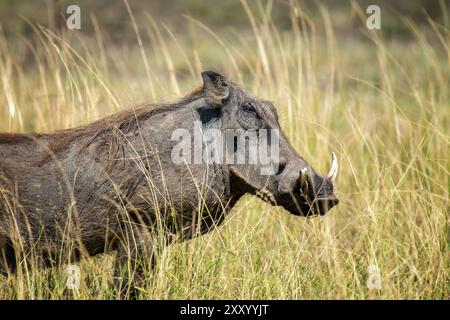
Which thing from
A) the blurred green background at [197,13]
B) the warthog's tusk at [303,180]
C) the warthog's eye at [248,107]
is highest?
the blurred green background at [197,13]

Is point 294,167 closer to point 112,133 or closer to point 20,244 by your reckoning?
point 112,133

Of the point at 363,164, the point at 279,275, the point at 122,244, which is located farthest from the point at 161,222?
the point at 363,164

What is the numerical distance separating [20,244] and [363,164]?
7.91 ft

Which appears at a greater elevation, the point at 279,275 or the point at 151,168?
the point at 151,168

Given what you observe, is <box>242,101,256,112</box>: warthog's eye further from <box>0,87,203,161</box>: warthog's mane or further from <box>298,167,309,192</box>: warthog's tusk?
<box>298,167,309,192</box>: warthog's tusk

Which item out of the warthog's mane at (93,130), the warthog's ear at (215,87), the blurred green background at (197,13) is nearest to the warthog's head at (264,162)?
the warthog's ear at (215,87)

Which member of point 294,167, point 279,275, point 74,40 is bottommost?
point 279,275

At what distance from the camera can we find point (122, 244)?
11.1 feet

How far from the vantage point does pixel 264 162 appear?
3.47 m

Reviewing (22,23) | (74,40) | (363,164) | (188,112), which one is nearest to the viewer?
(188,112)

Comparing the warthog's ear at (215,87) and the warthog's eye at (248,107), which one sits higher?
the warthog's ear at (215,87)

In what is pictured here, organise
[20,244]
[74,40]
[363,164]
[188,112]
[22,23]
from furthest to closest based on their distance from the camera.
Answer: [22,23] → [74,40] → [363,164] → [188,112] → [20,244]

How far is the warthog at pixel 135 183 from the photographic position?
3.38 m

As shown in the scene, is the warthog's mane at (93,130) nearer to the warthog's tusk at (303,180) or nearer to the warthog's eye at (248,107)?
the warthog's eye at (248,107)
